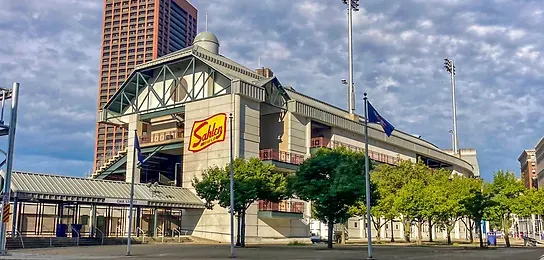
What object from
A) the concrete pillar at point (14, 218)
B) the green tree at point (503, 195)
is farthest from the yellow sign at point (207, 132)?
the green tree at point (503, 195)

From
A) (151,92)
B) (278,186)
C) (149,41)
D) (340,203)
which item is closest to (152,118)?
(151,92)

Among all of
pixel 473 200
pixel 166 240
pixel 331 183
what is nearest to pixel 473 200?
pixel 473 200

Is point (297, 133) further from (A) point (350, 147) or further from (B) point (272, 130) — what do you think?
(A) point (350, 147)

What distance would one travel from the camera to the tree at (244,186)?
43.6 metres

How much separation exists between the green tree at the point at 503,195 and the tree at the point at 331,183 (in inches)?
637

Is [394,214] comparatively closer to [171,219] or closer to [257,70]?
[171,219]

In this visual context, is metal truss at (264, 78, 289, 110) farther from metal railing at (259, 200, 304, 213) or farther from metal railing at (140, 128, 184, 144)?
metal railing at (140, 128, 184, 144)

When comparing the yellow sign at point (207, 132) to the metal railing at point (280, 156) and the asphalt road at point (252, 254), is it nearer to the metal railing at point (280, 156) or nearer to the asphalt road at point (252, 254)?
the metal railing at point (280, 156)

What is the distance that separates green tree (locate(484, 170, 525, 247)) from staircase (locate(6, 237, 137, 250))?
31394 mm

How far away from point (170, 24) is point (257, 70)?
392 ft

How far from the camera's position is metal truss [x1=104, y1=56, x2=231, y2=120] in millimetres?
61031

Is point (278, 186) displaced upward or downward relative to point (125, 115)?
downward

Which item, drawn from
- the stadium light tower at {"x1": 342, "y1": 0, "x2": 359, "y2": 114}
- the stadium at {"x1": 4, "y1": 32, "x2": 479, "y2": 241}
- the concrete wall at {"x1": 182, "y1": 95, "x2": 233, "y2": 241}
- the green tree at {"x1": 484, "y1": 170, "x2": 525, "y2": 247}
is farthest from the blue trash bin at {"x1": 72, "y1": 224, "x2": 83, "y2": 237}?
the stadium light tower at {"x1": 342, "y1": 0, "x2": 359, "y2": 114}

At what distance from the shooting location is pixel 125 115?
67.8 metres
